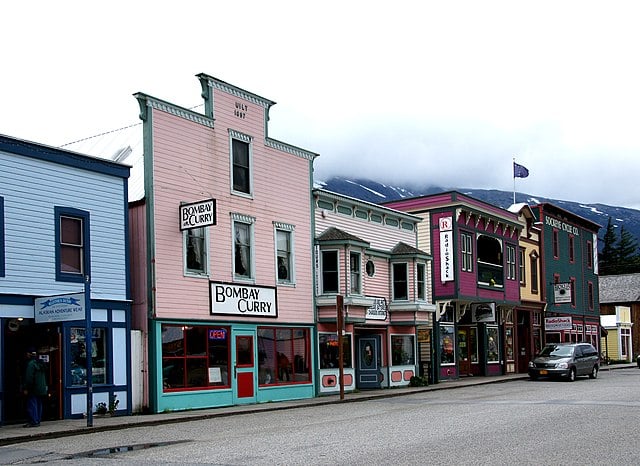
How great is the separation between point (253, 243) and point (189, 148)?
366 centimetres

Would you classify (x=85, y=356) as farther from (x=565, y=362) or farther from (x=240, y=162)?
(x=565, y=362)

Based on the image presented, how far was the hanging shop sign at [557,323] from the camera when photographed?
45688 mm

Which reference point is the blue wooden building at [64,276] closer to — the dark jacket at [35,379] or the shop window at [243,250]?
the dark jacket at [35,379]

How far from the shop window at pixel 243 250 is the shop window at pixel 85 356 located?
5.19 m

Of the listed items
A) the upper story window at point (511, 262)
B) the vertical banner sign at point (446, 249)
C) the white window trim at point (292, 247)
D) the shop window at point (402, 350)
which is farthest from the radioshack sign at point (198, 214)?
the upper story window at point (511, 262)

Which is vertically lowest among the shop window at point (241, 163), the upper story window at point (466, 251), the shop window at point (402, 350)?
the shop window at point (402, 350)

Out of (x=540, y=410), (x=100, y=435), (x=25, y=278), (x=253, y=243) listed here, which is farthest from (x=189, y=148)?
(x=540, y=410)

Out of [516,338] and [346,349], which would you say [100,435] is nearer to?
[346,349]

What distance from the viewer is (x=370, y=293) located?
30812mm

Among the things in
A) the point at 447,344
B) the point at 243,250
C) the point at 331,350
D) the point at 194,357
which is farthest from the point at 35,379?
the point at 447,344

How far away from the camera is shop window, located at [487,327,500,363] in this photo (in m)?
40.9

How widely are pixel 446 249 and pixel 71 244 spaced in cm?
1931

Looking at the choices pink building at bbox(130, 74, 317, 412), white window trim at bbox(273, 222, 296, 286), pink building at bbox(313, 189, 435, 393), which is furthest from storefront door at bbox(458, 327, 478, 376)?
white window trim at bbox(273, 222, 296, 286)

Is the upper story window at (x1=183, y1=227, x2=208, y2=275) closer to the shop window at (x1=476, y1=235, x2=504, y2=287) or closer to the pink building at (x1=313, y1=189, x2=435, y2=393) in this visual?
the pink building at (x1=313, y1=189, x2=435, y2=393)
